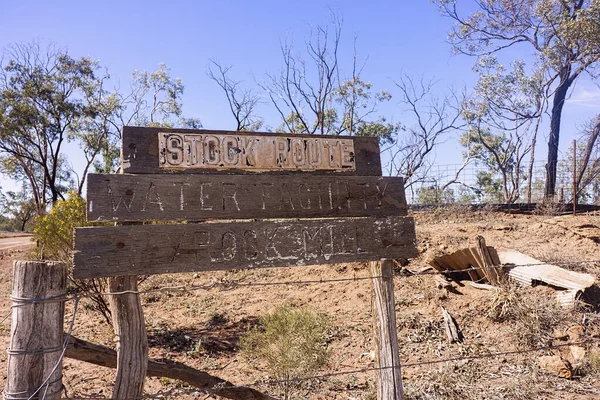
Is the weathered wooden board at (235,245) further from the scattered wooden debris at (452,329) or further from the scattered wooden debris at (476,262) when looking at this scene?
the scattered wooden debris at (476,262)

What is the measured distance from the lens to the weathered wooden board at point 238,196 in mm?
2910

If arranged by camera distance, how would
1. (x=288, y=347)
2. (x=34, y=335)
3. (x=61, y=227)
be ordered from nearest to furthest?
(x=34, y=335) < (x=288, y=347) < (x=61, y=227)

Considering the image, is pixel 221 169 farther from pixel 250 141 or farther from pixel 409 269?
pixel 409 269

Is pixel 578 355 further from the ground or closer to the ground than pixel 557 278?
closer to the ground

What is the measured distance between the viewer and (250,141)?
3.30 meters

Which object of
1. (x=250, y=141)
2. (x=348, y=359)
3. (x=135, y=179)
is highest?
(x=250, y=141)

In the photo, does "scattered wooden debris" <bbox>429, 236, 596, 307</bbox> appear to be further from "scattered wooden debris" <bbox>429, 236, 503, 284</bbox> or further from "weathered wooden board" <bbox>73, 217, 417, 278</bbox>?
"weathered wooden board" <bbox>73, 217, 417, 278</bbox>

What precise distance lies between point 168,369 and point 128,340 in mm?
627

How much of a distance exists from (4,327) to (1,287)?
Result: 352 centimetres

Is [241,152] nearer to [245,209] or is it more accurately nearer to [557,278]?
[245,209]

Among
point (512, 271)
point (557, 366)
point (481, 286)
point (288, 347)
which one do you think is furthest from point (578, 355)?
point (288, 347)

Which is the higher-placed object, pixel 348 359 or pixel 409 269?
pixel 409 269

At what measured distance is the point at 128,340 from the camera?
3088 millimetres

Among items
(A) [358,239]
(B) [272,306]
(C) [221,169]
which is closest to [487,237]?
(B) [272,306]
